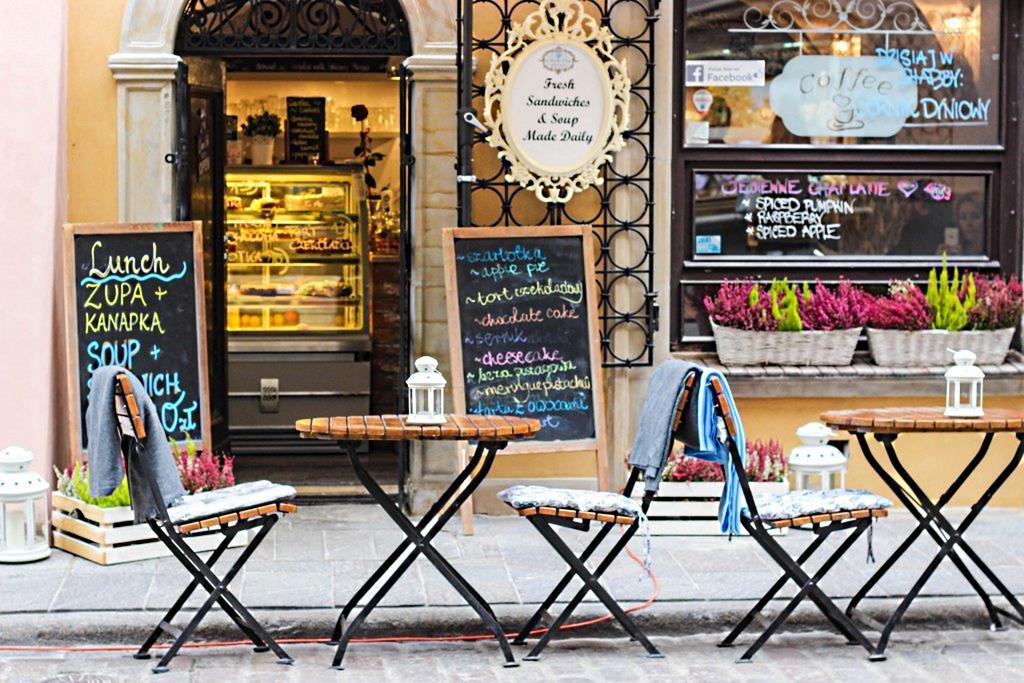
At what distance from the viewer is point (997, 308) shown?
9.30m

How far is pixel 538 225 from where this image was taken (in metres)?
8.94

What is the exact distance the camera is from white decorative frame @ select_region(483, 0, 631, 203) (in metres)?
8.84

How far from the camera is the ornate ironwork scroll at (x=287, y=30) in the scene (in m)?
9.02

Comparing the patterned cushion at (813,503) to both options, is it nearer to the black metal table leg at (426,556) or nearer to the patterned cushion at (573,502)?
the patterned cushion at (573,502)

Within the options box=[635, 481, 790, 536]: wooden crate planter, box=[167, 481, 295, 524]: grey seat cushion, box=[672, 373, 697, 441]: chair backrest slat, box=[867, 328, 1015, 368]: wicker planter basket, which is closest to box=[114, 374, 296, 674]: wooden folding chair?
box=[167, 481, 295, 524]: grey seat cushion

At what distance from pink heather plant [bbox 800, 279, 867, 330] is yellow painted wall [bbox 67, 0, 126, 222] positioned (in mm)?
3844

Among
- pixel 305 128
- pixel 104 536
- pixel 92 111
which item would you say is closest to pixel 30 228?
pixel 92 111

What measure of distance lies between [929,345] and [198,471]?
13.4 ft

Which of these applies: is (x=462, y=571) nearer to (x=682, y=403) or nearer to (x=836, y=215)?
(x=682, y=403)

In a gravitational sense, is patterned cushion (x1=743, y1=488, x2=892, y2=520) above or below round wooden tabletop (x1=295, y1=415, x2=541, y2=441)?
below

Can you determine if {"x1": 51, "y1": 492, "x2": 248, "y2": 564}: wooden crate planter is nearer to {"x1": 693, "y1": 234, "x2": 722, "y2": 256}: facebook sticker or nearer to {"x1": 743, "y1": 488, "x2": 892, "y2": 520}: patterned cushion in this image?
{"x1": 743, "y1": 488, "x2": 892, "y2": 520}: patterned cushion

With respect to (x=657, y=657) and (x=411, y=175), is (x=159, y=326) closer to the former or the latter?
(x=411, y=175)

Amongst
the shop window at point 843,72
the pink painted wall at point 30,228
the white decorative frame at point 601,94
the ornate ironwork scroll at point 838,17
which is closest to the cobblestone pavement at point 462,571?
the pink painted wall at point 30,228

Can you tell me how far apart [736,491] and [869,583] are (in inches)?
34.6
